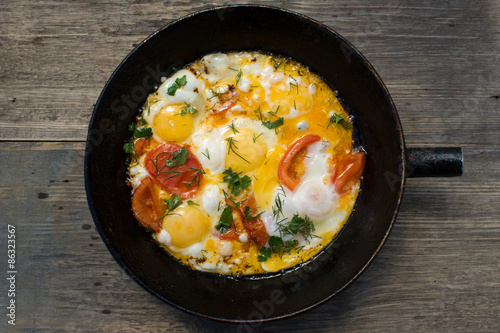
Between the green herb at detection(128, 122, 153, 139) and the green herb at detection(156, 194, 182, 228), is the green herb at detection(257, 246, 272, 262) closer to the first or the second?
the green herb at detection(156, 194, 182, 228)

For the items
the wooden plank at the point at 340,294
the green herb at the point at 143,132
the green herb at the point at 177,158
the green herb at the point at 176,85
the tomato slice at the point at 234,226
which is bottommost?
the wooden plank at the point at 340,294

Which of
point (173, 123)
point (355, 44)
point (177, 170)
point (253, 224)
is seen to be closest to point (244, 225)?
point (253, 224)

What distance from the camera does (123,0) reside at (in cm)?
287

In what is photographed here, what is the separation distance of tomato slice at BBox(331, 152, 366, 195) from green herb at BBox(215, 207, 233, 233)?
78cm

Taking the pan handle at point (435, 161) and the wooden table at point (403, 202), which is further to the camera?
the wooden table at point (403, 202)

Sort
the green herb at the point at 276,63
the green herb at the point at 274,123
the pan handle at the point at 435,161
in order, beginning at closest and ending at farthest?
the pan handle at the point at 435,161 < the green herb at the point at 274,123 < the green herb at the point at 276,63

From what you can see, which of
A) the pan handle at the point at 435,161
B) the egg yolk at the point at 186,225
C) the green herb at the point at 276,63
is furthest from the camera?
the green herb at the point at 276,63

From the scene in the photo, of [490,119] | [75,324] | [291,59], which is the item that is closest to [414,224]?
[490,119]

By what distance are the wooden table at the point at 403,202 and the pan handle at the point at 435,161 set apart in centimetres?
59

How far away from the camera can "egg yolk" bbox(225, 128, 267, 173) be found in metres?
2.52

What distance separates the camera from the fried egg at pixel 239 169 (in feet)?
8.34

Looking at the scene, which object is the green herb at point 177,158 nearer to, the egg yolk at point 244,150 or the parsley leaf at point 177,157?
the parsley leaf at point 177,157

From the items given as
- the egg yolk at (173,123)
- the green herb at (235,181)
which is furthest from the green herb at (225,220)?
the egg yolk at (173,123)

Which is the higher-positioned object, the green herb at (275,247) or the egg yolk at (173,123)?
Result: the egg yolk at (173,123)
